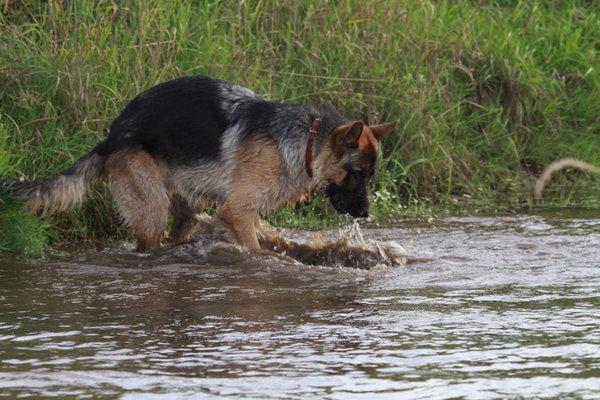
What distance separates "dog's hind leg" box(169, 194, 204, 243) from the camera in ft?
25.8

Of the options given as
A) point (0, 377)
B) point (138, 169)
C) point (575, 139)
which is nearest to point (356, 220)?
point (138, 169)

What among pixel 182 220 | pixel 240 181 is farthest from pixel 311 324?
pixel 182 220

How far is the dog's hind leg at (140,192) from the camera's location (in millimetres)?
7230

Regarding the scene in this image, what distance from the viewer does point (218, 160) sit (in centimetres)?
742

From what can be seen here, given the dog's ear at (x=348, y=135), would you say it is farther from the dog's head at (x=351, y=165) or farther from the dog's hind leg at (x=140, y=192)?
the dog's hind leg at (x=140, y=192)

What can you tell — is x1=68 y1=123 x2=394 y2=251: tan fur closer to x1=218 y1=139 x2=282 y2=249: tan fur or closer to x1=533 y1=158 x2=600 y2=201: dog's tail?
x1=218 y1=139 x2=282 y2=249: tan fur

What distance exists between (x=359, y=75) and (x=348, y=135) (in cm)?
247

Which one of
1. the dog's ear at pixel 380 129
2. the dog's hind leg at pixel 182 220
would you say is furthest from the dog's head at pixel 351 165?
the dog's hind leg at pixel 182 220

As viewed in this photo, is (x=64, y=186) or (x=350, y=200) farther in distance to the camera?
(x=350, y=200)

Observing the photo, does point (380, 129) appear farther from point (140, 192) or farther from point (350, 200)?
point (140, 192)

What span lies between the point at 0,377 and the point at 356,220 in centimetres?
416

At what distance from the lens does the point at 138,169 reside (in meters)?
7.24

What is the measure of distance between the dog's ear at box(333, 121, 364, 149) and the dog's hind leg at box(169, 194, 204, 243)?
1.18m

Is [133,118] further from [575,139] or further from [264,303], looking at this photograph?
[575,139]
